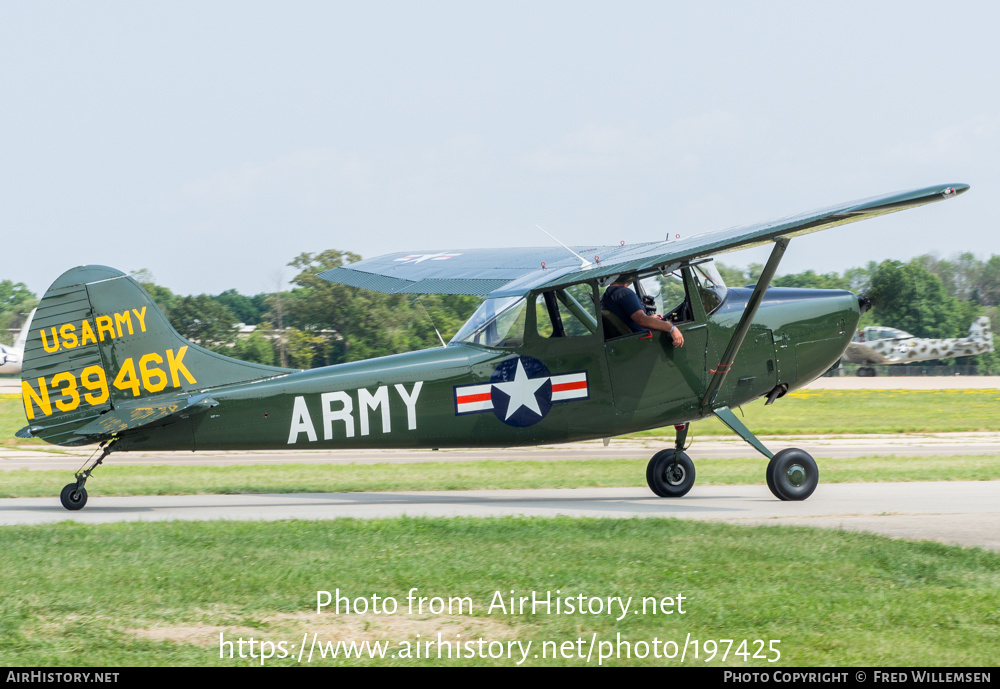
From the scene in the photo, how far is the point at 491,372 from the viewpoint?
32.9 ft

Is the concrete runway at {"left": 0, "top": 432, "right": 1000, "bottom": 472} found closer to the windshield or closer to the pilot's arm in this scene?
the pilot's arm

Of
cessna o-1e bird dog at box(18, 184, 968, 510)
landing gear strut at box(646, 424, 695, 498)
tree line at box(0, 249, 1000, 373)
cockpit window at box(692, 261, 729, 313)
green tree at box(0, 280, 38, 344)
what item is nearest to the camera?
cessna o-1e bird dog at box(18, 184, 968, 510)

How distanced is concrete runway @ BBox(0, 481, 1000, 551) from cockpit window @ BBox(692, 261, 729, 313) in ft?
7.38

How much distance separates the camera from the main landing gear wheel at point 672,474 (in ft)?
36.6

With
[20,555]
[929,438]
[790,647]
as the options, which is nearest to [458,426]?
[20,555]

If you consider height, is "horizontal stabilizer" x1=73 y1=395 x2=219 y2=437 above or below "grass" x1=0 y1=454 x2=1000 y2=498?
above

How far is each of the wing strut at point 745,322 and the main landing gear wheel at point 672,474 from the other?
42.7 inches

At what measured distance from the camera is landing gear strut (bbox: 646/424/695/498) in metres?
11.1

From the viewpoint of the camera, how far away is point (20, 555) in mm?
7277

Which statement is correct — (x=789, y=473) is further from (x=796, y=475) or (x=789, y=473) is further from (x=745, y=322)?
(x=745, y=322)

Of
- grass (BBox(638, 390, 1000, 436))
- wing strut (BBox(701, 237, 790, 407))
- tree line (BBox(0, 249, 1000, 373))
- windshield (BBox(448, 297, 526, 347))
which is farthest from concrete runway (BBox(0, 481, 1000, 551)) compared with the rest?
tree line (BBox(0, 249, 1000, 373))

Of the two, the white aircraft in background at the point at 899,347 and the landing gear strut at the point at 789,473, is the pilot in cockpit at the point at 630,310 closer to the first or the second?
the landing gear strut at the point at 789,473

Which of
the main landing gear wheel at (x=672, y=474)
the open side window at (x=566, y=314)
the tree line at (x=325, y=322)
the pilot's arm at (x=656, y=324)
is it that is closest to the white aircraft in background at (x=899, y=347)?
the tree line at (x=325, y=322)
